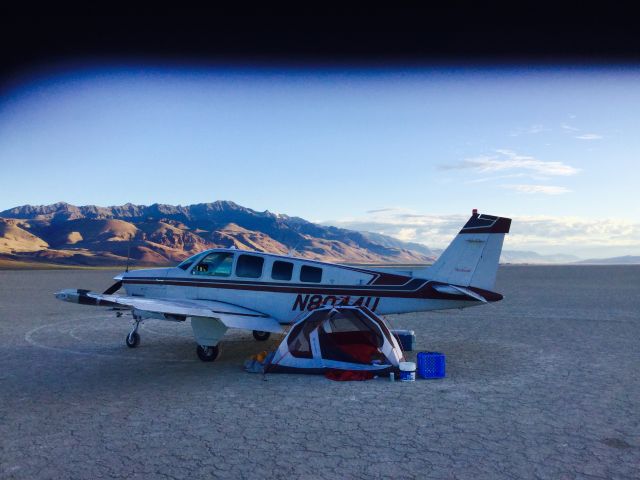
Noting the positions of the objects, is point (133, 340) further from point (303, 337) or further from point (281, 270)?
point (303, 337)

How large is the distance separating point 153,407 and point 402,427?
4.26m

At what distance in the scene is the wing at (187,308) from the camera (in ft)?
37.3

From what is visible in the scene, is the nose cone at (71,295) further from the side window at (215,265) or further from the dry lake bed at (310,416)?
the side window at (215,265)

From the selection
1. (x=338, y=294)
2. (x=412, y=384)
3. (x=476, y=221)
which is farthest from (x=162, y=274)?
(x=476, y=221)

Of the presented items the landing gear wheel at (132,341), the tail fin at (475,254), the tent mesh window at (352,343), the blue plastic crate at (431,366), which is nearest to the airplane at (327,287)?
the tail fin at (475,254)

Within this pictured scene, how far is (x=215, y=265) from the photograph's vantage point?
45.2 ft

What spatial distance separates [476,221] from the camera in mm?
13039

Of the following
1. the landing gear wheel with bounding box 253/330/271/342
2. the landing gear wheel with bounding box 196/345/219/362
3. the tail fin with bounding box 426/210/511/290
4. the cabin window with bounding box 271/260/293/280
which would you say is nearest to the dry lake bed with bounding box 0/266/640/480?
the landing gear wheel with bounding box 196/345/219/362

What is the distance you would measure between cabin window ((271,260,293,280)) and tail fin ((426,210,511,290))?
12.3 feet

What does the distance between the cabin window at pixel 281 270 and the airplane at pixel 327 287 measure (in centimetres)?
3

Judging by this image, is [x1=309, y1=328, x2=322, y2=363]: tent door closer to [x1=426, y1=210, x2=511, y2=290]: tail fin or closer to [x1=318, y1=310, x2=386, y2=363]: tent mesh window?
[x1=318, y1=310, x2=386, y2=363]: tent mesh window

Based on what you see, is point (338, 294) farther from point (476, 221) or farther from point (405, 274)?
point (476, 221)

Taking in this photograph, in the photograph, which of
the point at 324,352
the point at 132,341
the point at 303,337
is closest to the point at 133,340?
the point at 132,341

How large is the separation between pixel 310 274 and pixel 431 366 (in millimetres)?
4070
